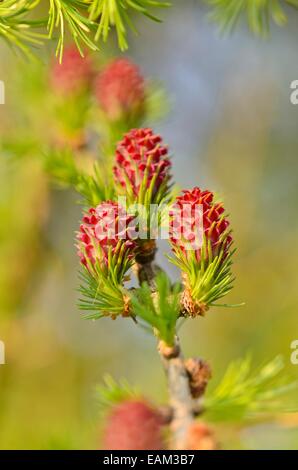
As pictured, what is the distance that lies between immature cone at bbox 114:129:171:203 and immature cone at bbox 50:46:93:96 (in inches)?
11.7

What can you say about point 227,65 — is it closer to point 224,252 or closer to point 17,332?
point 17,332

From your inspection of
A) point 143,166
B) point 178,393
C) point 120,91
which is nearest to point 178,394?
point 178,393

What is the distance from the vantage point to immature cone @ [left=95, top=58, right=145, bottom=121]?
2.70 ft

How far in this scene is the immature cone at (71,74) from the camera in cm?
89

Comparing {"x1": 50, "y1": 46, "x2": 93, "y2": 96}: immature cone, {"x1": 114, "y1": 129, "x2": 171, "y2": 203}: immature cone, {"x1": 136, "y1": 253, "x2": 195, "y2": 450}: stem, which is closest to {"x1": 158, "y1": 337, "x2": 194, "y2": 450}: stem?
{"x1": 136, "y1": 253, "x2": 195, "y2": 450}: stem

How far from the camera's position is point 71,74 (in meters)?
0.89

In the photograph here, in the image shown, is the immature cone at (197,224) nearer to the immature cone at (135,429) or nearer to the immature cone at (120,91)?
the immature cone at (135,429)

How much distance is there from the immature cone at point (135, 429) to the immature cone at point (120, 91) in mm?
469

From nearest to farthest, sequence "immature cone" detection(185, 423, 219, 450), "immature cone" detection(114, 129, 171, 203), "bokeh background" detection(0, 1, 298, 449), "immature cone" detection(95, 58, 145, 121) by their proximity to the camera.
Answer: "immature cone" detection(185, 423, 219, 450)
"immature cone" detection(114, 129, 171, 203)
"immature cone" detection(95, 58, 145, 121)
"bokeh background" detection(0, 1, 298, 449)

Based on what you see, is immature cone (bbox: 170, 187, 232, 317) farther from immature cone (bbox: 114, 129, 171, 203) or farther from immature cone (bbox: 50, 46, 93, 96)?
immature cone (bbox: 50, 46, 93, 96)

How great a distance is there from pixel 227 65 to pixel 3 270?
112cm

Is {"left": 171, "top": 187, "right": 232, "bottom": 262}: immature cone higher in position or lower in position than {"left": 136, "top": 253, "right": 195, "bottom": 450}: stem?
higher

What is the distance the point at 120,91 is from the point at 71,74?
4.6 inches

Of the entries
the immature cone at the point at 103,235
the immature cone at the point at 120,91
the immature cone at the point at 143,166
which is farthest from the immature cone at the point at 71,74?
the immature cone at the point at 103,235
